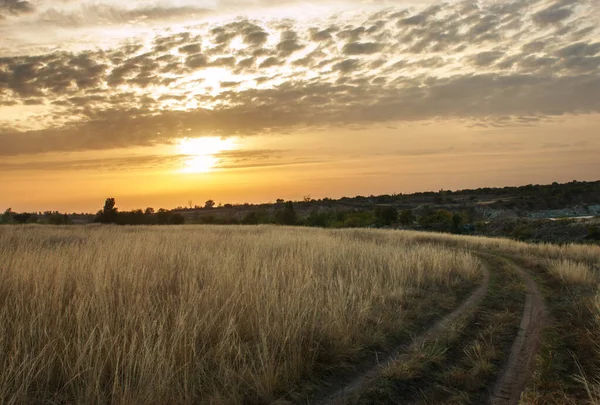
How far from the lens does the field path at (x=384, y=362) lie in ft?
14.7

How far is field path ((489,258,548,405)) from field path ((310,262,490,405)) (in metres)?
1.12

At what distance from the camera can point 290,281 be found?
→ 8.10m

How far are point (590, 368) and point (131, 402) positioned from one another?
18.5 feet

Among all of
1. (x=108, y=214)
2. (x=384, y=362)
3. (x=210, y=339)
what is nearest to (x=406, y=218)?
(x=108, y=214)

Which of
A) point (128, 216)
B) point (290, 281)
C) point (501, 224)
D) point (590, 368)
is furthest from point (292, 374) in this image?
point (128, 216)

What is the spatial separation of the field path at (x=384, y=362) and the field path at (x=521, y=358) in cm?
112

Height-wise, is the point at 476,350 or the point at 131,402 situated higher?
the point at 131,402

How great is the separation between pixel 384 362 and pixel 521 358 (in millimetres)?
1915

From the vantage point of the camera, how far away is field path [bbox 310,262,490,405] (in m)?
4.47

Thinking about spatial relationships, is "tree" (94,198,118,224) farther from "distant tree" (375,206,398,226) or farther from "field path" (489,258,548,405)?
"field path" (489,258,548,405)

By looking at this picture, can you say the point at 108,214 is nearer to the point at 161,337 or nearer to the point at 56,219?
the point at 56,219

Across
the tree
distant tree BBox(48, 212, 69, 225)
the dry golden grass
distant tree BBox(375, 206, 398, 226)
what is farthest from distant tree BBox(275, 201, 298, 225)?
the dry golden grass

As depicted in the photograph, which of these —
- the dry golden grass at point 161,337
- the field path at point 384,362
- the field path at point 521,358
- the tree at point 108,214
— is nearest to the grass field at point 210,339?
the dry golden grass at point 161,337

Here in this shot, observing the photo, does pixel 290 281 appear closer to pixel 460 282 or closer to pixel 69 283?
pixel 69 283
